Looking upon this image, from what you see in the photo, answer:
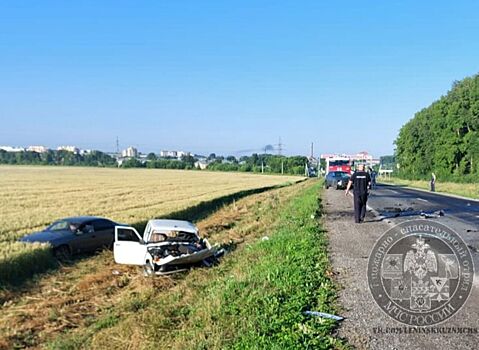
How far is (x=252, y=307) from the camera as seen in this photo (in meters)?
6.04

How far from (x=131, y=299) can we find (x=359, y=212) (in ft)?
24.4

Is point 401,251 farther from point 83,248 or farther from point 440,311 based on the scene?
point 83,248

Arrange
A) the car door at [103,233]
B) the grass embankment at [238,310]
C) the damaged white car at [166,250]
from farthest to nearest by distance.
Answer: the car door at [103,233]
the damaged white car at [166,250]
the grass embankment at [238,310]

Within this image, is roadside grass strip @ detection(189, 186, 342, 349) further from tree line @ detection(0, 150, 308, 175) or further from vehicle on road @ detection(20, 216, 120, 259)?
tree line @ detection(0, 150, 308, 175)

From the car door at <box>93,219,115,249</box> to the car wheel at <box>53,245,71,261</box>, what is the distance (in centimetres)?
113

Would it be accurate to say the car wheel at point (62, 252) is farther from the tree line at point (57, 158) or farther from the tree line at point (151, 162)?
the tree line at point (57, 158)

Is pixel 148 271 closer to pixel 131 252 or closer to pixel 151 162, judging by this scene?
pixel 131 252

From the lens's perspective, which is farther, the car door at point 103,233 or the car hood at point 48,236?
the car door at point 103,233

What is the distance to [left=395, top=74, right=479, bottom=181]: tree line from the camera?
62134mm

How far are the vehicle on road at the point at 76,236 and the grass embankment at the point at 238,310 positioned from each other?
18.1 feet

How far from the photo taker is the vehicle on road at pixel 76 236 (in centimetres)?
1395

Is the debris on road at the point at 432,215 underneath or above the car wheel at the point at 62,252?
above

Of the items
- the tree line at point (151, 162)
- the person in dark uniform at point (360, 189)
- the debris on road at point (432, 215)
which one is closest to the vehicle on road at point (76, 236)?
the person in dark uniform at point (360, 189)

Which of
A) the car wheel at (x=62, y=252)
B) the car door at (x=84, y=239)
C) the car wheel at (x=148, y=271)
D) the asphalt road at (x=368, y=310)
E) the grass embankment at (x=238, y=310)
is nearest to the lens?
the asphalt road at (x=368, y=310)
